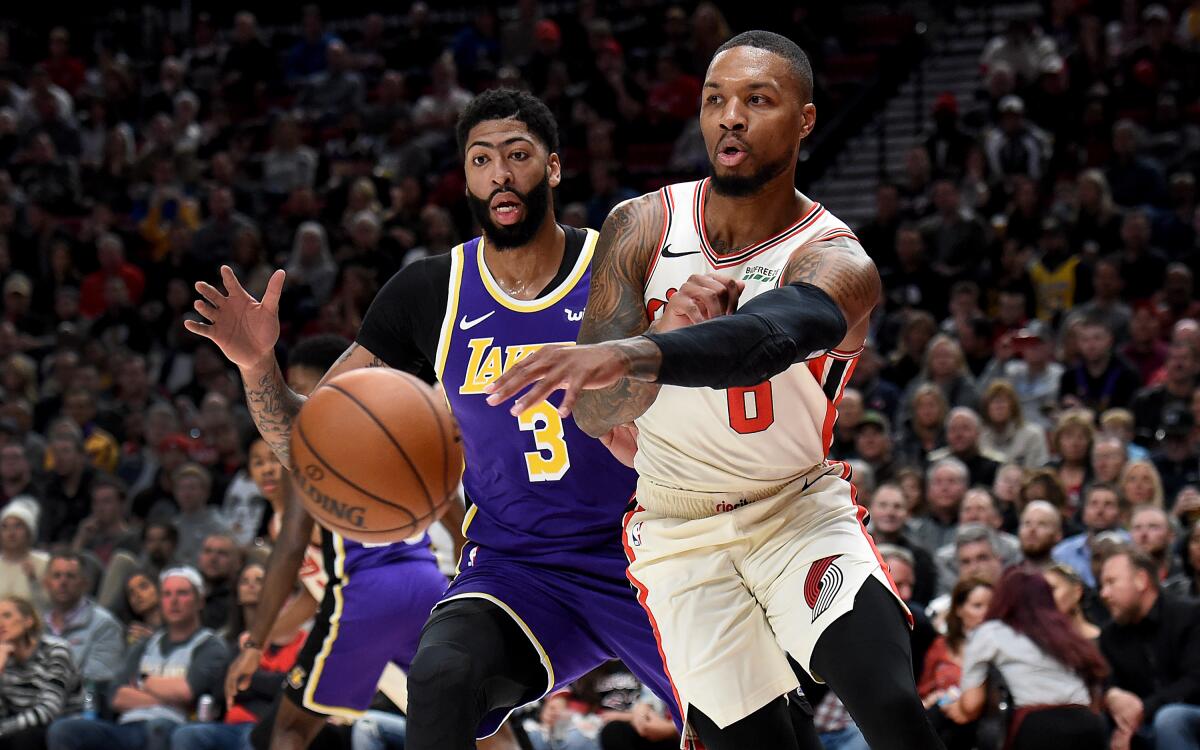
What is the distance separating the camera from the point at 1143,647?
7.16 metres

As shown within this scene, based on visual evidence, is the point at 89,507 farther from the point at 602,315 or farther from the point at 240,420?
the point at 602,315

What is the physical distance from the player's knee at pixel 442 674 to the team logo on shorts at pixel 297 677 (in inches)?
70.1

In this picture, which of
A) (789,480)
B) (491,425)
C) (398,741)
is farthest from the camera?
(398,741)

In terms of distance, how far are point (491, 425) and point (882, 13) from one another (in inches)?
452

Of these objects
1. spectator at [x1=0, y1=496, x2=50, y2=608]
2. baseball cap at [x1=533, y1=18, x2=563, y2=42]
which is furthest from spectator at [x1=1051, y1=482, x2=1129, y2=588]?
baseball cap at [x1=533, y1=18, x2=563, y2=42]

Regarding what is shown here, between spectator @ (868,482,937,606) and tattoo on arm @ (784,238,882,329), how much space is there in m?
4.62

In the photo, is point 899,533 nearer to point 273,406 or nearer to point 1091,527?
point 1091,527

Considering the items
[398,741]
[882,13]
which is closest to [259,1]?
[882,13]

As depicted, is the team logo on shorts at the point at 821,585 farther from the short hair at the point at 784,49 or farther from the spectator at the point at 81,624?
the spectator at the point at 81,624

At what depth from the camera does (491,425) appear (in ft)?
14.7

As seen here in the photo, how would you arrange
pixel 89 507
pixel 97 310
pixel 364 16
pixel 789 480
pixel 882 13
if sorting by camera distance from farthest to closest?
pixel 364 16 < pixel 882 13 < pixel 97 310 < pixel 89 507 < pixel 789 480

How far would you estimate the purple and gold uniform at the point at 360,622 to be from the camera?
5.66 meters

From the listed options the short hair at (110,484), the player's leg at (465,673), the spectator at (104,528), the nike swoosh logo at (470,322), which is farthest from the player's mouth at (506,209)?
the short hair at (110,484)

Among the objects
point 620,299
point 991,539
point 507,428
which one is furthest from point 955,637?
point 620,299
